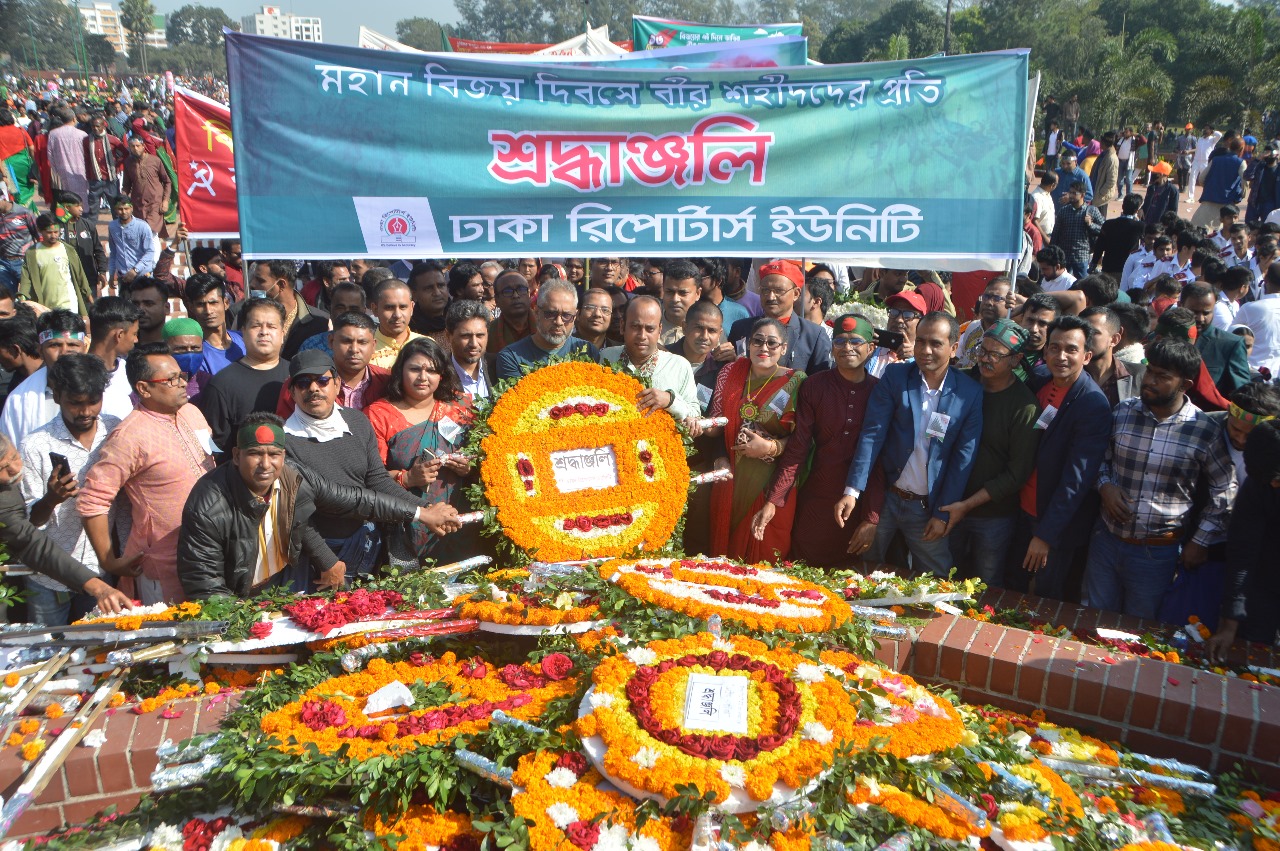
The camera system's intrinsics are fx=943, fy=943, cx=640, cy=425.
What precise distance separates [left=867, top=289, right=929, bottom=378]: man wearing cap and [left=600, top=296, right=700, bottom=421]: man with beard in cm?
121

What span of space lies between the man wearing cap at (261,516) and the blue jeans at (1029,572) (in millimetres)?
3039

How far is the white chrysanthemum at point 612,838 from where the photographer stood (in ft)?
9.25

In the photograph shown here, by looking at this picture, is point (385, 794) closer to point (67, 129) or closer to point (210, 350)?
point (210, 350)

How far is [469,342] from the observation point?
5.30m

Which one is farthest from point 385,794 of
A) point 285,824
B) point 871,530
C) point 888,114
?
point 888,114

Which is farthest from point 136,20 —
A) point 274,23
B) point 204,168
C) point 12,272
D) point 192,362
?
point 192,362

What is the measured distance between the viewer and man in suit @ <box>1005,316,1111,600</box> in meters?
4.76

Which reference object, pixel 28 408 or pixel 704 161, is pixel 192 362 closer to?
pixel 28 408

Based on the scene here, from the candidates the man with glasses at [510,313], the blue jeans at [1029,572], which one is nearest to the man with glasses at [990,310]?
the blue jeans at [1029,572]

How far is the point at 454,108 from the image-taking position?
18.3ft

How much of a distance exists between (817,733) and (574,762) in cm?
80

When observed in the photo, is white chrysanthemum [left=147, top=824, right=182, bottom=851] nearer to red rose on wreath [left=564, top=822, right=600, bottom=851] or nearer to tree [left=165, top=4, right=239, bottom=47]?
red rose on wreath [left=564, top=822, right=600, bottom=851]

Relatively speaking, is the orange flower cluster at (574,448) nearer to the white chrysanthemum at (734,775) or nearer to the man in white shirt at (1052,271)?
the white chrysanthemum at (734,775)

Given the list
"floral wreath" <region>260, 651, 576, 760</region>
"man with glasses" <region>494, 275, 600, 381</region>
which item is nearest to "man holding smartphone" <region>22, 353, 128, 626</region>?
"floral wreath" <region>260, 651, 576, 760</region>
